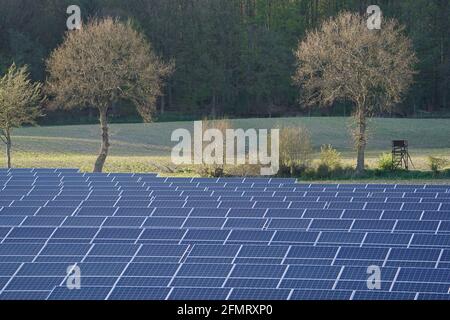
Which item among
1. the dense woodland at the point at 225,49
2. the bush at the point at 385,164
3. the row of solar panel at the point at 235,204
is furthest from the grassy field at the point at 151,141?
the row of solar panel at the point at 235,204

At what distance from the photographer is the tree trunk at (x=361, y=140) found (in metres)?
41.4

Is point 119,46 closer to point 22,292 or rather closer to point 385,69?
point 385,69

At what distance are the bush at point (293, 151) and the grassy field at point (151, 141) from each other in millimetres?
4708

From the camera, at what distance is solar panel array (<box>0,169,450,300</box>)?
1516cm

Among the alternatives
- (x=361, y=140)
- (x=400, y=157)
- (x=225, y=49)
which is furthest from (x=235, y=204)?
(x=225, y=49)

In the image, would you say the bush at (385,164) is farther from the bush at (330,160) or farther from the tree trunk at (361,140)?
the bush at (330,160)

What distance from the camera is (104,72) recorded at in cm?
4172

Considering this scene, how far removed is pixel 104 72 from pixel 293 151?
32.9 ft

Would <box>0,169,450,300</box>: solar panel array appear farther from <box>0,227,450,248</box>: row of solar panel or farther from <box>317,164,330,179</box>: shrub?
<box>317,164,330,179</box>: shrub

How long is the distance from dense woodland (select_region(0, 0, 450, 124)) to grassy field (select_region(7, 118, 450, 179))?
345 inches

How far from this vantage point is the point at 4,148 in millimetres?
54625

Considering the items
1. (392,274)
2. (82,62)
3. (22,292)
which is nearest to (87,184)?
(22,292)

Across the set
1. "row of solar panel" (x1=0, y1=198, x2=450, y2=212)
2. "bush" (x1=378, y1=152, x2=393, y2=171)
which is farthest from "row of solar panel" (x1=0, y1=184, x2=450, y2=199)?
"bush" (x1=378, y1=152, x2=393, y2=171)

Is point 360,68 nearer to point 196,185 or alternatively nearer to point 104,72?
point 104,72
